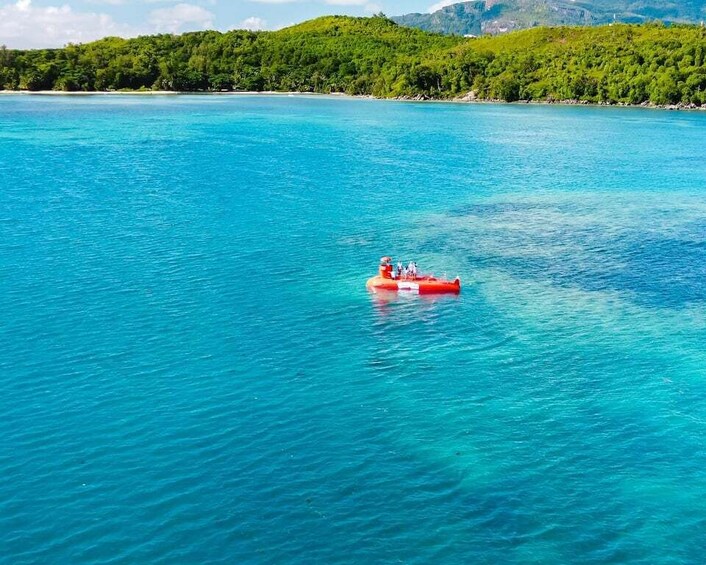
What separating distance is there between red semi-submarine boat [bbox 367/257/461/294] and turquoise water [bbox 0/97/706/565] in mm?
1659

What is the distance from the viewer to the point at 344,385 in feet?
155

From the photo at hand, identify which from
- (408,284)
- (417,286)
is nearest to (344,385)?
(408,284)

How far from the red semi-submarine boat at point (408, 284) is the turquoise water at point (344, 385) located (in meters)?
1.66

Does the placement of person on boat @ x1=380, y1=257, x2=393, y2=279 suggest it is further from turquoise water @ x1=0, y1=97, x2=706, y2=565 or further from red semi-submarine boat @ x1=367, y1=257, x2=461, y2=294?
turquoise water @ x1=0, y1=97, x2=706, y2=565

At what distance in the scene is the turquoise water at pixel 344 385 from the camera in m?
33.5

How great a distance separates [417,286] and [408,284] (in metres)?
0.80

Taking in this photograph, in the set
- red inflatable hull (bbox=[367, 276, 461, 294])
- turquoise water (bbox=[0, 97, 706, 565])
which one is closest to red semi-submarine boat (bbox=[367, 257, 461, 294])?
red inflatable hull (bbox=[367, 276, 461, 294])

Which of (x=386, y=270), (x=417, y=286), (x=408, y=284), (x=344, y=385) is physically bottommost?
(x=344, y=385)

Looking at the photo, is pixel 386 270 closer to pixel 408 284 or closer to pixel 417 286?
pixel 408 284

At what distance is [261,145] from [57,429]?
12886 centimetres

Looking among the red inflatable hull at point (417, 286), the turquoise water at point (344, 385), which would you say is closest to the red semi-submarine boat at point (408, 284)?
the red inflatable hull at point (417, 286)

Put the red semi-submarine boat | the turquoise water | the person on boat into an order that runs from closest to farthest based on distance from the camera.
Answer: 1. the turquoise water
2. the red semi-submarine boat
3. the person on boat

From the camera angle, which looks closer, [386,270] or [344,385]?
[344,385]

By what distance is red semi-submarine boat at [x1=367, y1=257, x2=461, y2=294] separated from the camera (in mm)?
64875
